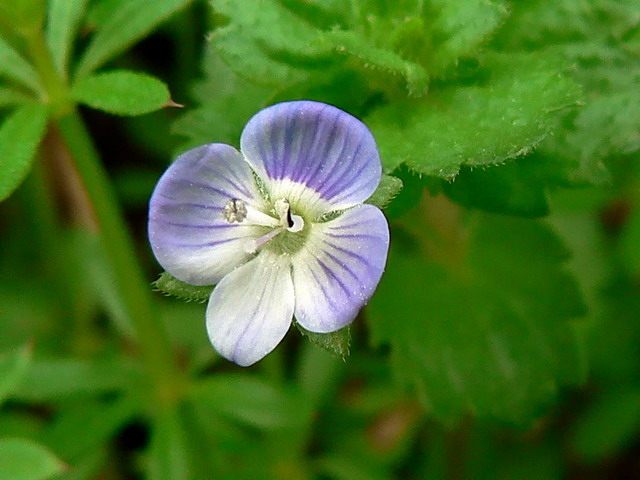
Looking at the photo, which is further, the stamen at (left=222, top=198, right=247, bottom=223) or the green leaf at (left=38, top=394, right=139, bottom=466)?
the green leaf at (left=38, top=394, right=139, bottom=466)

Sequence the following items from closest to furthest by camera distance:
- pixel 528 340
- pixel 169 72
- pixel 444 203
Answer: pixel 528 340 → pixel 444 203 → pixel 169 72

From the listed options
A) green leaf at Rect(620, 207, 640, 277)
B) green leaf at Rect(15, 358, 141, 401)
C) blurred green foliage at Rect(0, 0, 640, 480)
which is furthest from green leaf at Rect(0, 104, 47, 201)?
green leaf at Rect(620, 207, 640, 277)

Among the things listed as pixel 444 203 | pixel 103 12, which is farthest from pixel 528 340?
pixel 103 12

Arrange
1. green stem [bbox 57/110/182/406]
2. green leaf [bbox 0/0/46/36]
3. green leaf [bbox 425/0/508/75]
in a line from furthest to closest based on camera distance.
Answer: green stem [bbox 57/110/182/406] → green leaf [bbox 0/0/46/36] → green leaf [bbox 425/0/508/75]

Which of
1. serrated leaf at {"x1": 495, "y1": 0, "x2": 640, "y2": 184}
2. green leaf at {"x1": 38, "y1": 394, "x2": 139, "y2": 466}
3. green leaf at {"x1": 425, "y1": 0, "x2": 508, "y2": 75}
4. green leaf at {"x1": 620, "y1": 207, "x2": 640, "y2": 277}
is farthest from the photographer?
green leaf at {"x1": 620, "y1": 207, "x2": 640, "y2": 277}

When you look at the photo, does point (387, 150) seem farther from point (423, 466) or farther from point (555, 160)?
point (423, 466)

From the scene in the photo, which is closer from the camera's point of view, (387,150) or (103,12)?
(387,150)

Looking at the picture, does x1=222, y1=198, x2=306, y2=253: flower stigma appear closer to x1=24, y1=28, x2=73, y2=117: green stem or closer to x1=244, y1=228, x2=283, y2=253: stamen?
x1=244, y1=228, x2=283, y2=253: stamen
